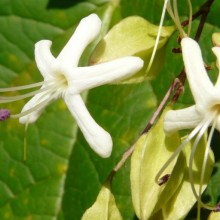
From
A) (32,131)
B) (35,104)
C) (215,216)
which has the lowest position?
(32,131)

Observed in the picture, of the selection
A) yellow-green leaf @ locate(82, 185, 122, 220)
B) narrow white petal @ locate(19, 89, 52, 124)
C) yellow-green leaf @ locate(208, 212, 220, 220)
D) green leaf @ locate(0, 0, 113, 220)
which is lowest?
green leaf @ locate(0, 0, 113, 220)

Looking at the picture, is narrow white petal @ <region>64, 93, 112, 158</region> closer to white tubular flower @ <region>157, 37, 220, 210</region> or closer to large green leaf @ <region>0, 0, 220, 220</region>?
white tubular flower @ <region>157, 37, 220, 210</region>

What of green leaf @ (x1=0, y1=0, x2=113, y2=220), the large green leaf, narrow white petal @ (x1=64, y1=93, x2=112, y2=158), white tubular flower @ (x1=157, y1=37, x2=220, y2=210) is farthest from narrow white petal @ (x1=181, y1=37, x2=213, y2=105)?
green leaf @ (x1=0, y1=0, x2=113, y2=220)

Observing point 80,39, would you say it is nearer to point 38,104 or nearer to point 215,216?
point 38,104

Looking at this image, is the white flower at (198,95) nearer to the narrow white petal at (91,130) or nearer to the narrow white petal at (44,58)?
the narrow white petal at (91,130)

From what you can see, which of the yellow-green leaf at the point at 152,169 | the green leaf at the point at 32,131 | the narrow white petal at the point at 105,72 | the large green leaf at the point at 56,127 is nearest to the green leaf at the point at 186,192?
the yellow-green leaf at the point at 152,169

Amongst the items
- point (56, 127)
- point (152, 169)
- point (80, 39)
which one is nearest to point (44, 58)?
point (80, 39)

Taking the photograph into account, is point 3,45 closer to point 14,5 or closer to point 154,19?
point 14,5
